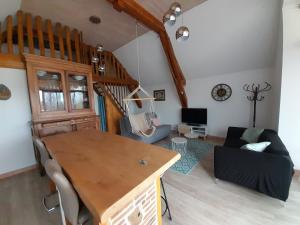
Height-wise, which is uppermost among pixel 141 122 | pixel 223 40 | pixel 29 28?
pixel 29 28

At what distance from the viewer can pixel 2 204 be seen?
1.83 metres

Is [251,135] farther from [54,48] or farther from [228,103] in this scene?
[54,48]

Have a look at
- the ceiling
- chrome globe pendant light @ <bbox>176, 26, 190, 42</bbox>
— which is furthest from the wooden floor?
the ceiling

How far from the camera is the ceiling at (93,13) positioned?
2.44m

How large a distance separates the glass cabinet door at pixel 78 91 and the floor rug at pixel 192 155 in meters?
2.49

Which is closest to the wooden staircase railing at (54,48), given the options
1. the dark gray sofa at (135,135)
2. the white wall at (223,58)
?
the white wall at (223,58)

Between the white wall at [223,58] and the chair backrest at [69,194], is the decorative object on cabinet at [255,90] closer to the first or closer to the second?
the white wall at [223,58]

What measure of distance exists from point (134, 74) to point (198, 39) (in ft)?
9.33

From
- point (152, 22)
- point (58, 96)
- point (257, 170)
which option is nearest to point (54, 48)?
point (58, 96)

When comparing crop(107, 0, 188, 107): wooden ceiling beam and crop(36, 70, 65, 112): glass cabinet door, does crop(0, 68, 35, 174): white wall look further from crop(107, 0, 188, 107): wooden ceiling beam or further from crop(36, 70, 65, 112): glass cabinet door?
crop(107, 0, 188, 107): wooden ceiling beam

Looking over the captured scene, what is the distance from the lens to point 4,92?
244 centimetres

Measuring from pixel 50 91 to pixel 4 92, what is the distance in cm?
68

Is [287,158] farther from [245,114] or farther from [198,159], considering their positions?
[245,114]

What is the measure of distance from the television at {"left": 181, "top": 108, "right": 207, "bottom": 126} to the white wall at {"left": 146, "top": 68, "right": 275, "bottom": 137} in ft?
0.64
